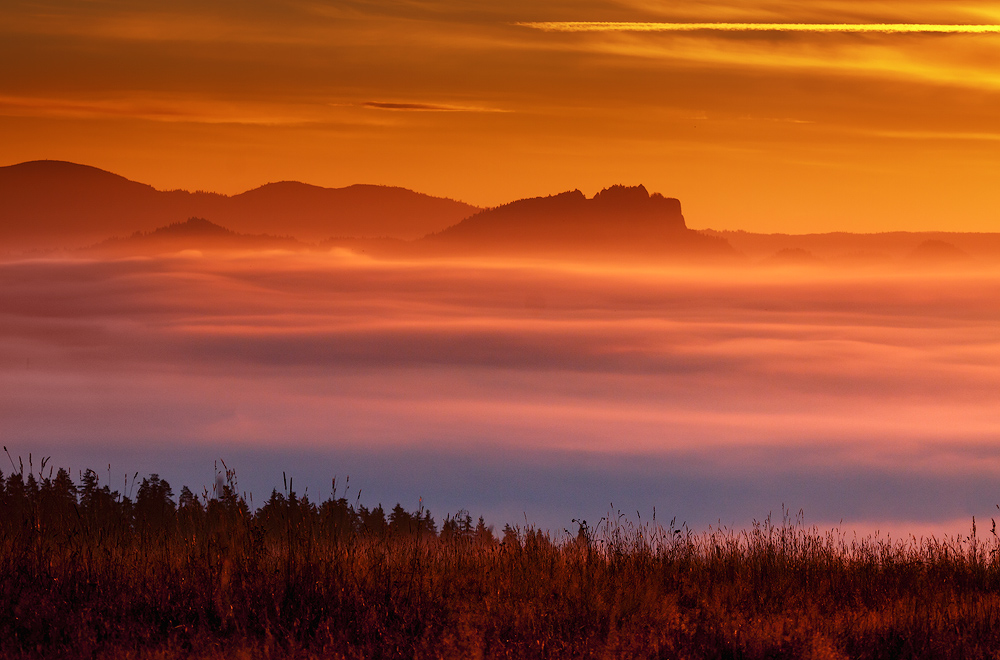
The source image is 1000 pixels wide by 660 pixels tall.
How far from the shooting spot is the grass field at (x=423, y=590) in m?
9.60

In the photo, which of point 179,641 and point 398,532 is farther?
point 398,532

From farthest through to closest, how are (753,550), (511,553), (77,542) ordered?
(753,550) < (511,553) < (77,542)

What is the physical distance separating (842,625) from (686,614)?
59.3 inches

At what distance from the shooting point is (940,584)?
1241 centimetres

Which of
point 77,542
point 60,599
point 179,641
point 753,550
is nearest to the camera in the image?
point 179,641

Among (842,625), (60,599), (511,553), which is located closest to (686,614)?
(842,625)

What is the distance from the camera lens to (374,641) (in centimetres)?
957

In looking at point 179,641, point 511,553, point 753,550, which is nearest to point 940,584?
point 753,550

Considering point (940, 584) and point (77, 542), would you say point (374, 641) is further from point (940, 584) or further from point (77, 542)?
point (940, 584)

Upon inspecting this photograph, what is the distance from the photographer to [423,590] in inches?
423

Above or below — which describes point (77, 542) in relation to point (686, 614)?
above

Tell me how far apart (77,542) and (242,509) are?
1817 mm

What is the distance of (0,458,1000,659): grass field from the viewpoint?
960 centimetres

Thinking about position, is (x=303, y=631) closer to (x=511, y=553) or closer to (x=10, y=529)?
(x=511, y=553)
